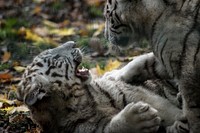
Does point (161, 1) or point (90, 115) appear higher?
point (161, 1)

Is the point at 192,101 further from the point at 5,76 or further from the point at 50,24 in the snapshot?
the point at 50,24

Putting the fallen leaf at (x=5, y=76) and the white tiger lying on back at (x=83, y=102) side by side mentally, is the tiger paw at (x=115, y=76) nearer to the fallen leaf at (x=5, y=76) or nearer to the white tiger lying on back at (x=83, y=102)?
the white tiger lying on back at (x=83, y=102)

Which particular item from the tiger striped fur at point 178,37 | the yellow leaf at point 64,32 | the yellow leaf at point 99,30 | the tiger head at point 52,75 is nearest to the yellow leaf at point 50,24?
the yellow leaf at point 64,32

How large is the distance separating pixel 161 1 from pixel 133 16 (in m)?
0.27

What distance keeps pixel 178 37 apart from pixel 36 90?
3.58 ft

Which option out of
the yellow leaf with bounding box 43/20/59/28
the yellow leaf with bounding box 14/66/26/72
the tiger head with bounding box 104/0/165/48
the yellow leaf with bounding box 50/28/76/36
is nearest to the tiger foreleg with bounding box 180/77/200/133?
the tiger head with bounding box 104/0/165/48

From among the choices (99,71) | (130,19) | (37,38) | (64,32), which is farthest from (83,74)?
(64,32)

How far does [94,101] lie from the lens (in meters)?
4.21

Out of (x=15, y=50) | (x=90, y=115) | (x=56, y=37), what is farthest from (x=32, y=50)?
(x=90, y=115)

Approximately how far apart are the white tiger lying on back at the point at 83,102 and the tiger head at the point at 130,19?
34cm

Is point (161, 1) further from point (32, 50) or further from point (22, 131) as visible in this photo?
point (32, 50)

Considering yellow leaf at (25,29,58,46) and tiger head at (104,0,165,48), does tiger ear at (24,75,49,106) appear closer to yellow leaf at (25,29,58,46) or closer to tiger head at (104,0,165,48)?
tiger head at (104,0,165,48)

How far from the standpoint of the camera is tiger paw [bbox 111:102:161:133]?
3.78 m

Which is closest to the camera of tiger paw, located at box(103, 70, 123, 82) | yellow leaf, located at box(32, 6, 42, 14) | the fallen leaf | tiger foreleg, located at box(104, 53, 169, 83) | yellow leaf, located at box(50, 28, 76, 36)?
tiger foreleg, located at box(104, 53, 169, 83)
